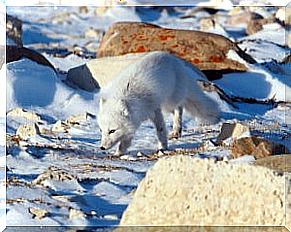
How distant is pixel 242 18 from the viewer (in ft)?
71.5

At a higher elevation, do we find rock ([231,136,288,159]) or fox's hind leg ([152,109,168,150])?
fox's hind leg ([152,109,168,150])

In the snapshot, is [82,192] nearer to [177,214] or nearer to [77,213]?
[77,213]

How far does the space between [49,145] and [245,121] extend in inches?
Result: 93.4

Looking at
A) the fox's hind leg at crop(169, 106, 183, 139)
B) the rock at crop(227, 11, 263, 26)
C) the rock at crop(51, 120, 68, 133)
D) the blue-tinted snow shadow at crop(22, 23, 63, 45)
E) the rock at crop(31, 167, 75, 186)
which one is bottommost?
the rock at crop(31, 167, 75, 186)

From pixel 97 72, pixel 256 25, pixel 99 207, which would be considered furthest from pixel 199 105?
pixel 256 25

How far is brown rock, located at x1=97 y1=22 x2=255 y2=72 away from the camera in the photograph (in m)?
11.2

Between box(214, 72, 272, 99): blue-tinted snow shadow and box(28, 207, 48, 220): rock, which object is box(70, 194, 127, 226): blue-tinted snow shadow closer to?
box(28, 207, 48, 220): rock

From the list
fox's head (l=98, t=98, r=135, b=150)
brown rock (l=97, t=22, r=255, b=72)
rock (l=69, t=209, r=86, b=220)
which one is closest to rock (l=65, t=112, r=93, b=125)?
fox's head (l=98, t=98, r=135, b=150)

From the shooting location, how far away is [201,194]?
4.40 m

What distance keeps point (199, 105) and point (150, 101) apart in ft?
3.17

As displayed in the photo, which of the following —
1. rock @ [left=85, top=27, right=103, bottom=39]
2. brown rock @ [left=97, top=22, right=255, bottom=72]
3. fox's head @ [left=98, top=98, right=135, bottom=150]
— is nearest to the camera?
fox's head @ [left=98, top=98, right=135, bottom=150]

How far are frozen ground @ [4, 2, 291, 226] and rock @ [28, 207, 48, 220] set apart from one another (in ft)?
0.06

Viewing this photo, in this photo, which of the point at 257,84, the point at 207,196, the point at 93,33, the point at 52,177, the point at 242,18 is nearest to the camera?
the point at 207,196

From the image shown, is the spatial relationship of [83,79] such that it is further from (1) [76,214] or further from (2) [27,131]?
(1) [76,214]
